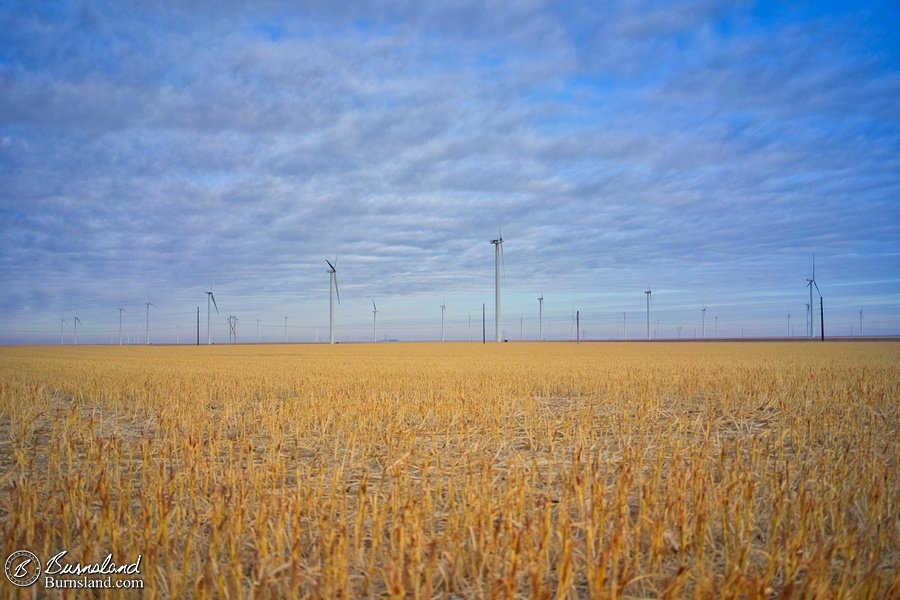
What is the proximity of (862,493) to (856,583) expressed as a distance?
3440mm

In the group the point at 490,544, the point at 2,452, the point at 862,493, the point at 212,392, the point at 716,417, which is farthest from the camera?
the point at 212,392

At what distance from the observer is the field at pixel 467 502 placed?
15.6 feet

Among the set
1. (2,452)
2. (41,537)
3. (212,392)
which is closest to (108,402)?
(212,392)

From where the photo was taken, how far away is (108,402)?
16.9 meters

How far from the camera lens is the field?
4.75 meters

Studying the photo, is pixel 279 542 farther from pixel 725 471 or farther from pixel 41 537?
pixel 725 471
